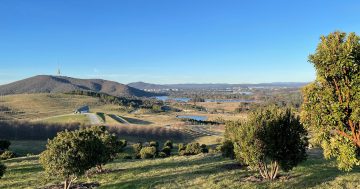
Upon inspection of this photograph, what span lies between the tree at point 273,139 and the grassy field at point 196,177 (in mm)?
1849

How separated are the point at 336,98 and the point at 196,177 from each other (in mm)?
14379

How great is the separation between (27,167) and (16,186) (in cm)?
921

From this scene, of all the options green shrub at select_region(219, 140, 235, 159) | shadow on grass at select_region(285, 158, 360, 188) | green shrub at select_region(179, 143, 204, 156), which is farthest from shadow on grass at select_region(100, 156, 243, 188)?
green shrub at select_region(179, 143, 204, 156)

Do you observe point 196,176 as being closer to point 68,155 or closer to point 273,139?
point 273,139

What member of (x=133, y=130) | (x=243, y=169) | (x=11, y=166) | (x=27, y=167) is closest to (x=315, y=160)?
(x=243, y=169)

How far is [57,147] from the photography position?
2373 centimetres

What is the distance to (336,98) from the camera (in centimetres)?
1597

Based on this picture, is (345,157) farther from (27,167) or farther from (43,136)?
(43,136)

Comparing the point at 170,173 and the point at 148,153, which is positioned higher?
the point at 170,173

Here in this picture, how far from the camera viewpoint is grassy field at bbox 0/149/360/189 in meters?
23.5

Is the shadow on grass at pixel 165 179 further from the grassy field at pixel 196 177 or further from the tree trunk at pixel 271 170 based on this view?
the tree trunk at pixel 271 170

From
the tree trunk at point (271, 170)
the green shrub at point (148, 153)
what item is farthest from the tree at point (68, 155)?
the green shrub at point (148, 153)

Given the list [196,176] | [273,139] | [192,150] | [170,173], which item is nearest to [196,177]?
[196,176]

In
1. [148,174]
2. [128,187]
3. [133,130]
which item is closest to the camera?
[128,187]
